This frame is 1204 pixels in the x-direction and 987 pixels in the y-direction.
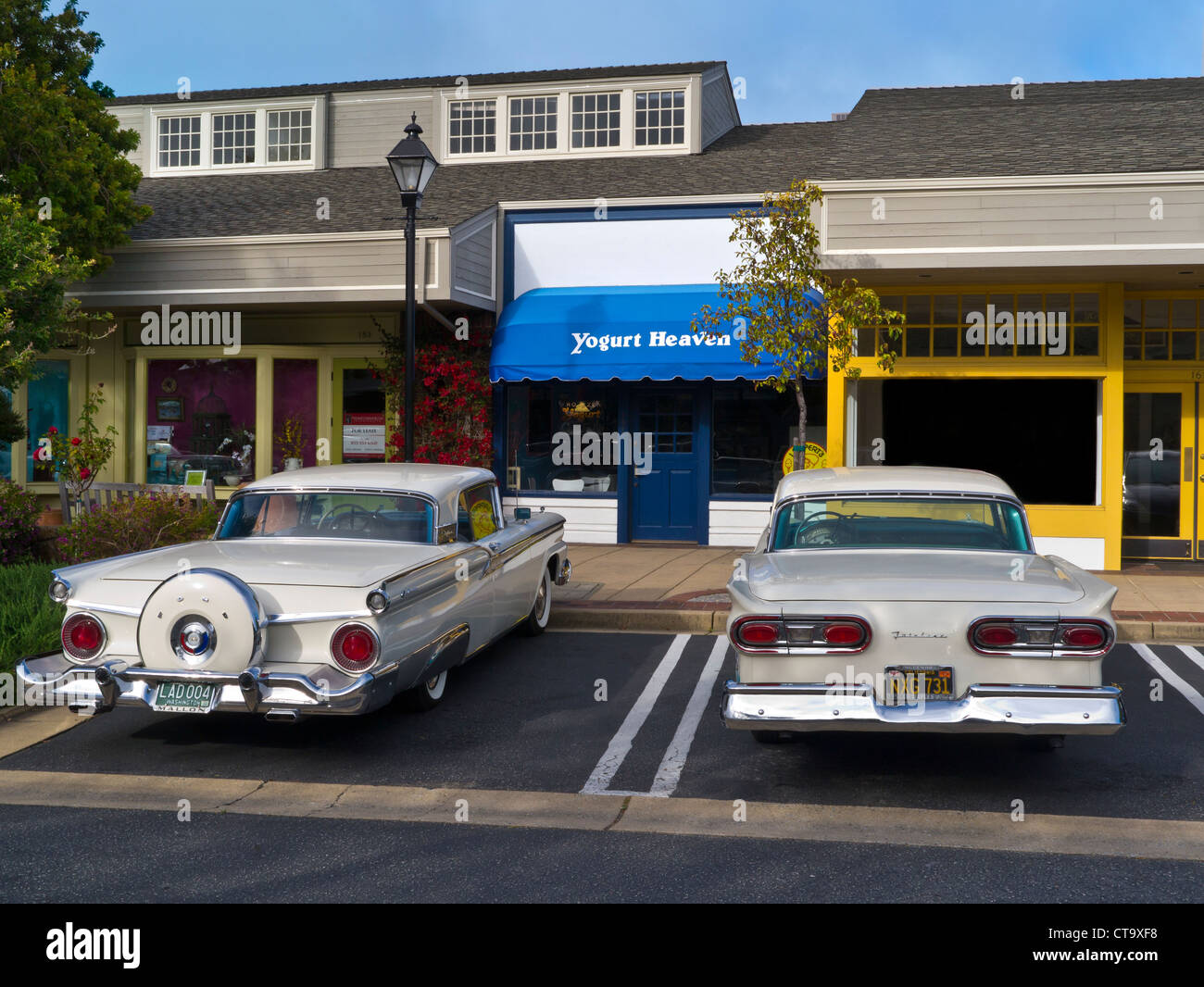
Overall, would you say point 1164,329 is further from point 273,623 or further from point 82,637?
point 82,637

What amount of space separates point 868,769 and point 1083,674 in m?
1.20

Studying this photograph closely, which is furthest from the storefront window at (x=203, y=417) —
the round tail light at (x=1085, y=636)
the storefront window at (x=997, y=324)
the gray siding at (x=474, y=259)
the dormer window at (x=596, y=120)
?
the round tail light at (x=1085, y=636)

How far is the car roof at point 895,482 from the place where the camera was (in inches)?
257

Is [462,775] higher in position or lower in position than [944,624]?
lower

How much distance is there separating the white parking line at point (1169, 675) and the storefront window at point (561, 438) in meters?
8.03

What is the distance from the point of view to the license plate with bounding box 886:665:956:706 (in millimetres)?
5148

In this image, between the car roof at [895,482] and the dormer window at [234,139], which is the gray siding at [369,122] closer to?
the dormer window at [234,139]

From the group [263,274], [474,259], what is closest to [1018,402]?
[474,259]

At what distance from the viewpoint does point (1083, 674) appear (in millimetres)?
5129

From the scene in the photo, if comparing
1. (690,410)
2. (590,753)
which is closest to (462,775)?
(590,753)

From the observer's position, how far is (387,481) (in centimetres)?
736

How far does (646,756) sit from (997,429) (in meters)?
8.79
